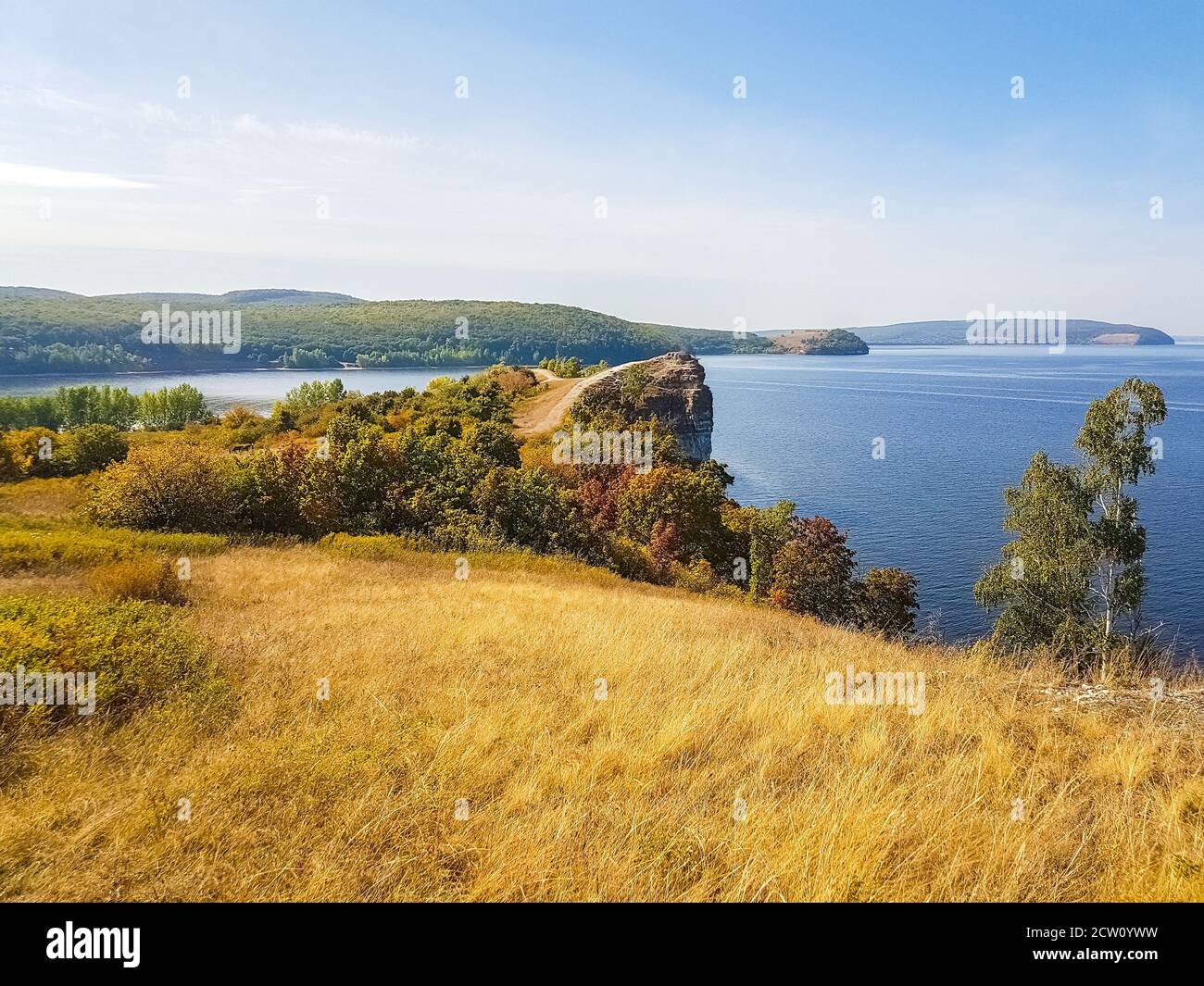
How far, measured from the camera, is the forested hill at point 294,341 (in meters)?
129

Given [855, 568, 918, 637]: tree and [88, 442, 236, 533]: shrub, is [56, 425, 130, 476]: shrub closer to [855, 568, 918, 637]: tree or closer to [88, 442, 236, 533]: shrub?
[88, 442, 236, 533]: shrub

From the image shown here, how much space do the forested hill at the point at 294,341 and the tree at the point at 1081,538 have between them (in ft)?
354

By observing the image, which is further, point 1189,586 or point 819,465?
point 819,465

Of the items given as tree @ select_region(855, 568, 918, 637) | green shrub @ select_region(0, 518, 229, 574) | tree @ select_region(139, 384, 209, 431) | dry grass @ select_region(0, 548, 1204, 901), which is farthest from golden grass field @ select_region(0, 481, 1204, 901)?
tree @ select_region(139, 384, 209, 431)

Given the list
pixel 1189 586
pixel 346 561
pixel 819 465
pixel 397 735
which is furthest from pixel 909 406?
pixel 397 735

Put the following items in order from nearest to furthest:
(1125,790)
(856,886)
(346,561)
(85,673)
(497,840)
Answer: (856,886)
(497,840)
(1125,790)
(85,673)
(346,561)

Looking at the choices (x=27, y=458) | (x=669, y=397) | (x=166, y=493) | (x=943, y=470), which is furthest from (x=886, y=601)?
(x=27, y=458)

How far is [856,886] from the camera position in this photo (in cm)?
351

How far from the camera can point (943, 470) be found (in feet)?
217

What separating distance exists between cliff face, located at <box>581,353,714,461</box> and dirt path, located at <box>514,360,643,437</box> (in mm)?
1462

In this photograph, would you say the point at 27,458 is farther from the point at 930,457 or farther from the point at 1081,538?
the point at 930,457

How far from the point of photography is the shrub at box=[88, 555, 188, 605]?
11180 millimetres
